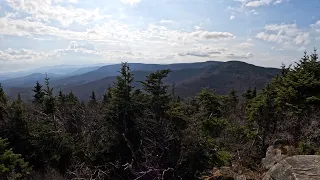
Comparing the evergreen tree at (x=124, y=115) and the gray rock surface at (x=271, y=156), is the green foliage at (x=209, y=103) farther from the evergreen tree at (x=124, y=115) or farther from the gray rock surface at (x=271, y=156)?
the evergreen tree at (x=124, y=115)

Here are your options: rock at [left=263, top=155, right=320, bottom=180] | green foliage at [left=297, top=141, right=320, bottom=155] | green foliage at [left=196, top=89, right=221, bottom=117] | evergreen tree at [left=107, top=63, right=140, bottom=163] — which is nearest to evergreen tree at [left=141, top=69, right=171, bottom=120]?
evergreen tree at [left=107, top=63, right=140, bottom=163]

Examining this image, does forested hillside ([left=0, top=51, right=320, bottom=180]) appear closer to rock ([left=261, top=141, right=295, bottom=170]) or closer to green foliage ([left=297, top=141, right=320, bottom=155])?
green foliage ([left=297, top=141, right=320, bottom=155])

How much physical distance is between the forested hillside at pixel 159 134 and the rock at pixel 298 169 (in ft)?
13.6

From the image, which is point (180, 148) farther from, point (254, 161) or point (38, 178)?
point (38, 178)

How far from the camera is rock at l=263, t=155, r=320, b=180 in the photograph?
8.59 m

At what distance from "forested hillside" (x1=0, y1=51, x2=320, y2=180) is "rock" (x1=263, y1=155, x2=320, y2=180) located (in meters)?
4.14

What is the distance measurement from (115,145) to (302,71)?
13.6 meters

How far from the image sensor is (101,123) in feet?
56.3

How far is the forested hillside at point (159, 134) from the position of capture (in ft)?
45.3

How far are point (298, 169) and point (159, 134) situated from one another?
21.3ft

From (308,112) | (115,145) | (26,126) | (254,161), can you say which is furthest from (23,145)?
(308,112)

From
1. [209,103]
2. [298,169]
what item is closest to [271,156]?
[298,169]

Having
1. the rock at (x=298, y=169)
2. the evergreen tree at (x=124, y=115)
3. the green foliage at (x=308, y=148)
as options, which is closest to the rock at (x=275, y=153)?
the green foliage at (x=308, y=148)

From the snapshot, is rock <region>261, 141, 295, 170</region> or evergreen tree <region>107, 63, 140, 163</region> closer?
rock <region>261, 141, 295, 170</region>
